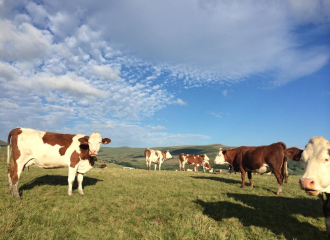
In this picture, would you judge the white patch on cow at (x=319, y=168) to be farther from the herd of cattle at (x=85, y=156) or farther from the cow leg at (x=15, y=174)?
the cow leg at (x=15, y=174)

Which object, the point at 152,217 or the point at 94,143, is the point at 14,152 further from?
the point at 152,217

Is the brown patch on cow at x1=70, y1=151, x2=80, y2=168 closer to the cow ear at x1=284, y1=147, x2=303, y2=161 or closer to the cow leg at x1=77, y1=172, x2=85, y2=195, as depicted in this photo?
the cow leg at x1=77, y1=172, x2=85, y2=195

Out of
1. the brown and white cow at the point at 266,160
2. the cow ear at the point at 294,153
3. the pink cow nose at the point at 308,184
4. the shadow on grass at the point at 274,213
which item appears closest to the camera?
the pink cow nose at the point at 308,184

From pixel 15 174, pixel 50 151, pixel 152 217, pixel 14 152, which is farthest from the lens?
pixel 50 151

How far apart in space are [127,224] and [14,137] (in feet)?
20.4

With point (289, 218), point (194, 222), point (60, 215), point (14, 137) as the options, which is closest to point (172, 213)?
point (194, 222)

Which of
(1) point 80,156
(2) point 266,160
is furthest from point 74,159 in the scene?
(2) point 266,160

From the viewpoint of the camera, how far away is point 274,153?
36.0ft

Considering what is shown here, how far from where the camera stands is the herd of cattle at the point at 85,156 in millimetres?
A: 4308

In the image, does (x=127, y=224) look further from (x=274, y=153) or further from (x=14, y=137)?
(x=274, y=153)

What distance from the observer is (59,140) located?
29.6ft

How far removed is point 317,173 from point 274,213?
11.6 ft

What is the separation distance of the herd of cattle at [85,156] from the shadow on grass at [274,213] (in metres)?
0.78

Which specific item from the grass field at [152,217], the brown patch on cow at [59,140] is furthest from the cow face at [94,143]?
the grass field at [152,217]
